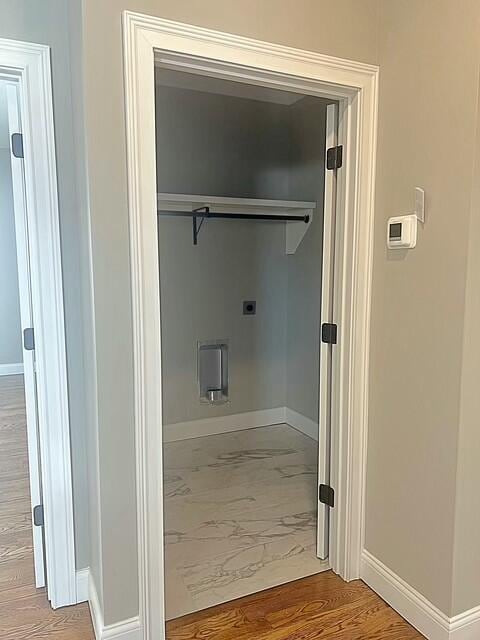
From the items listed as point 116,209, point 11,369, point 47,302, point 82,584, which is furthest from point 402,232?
point 11,369

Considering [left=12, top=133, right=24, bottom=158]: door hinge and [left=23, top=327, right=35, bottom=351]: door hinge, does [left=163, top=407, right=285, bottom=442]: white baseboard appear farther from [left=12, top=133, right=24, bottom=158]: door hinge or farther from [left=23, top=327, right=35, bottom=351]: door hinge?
[left=12, top=133, right=24, bottom=158]: door hinge

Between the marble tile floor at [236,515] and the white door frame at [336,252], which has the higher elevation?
the white door frame at [336,252]

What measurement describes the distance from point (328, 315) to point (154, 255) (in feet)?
3.00

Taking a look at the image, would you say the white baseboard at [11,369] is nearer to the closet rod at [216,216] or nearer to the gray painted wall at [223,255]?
the gray painted wall at [223,255]

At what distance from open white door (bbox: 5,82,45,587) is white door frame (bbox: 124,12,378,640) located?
56 centimetres

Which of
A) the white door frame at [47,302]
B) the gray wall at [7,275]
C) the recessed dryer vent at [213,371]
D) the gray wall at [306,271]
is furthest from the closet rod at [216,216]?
the gray wall at [7,275]

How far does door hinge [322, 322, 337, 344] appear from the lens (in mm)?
2264

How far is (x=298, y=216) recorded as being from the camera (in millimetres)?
3963

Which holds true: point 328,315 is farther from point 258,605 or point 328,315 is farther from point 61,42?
point 61,42

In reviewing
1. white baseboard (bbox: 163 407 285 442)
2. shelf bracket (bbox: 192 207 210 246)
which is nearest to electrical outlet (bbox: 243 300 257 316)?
shelf bracket (bbox: 192 207 210 246)

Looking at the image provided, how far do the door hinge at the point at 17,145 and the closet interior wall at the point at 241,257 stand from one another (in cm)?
177

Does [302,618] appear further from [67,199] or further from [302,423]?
[302,423]

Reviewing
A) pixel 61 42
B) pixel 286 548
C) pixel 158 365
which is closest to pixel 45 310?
pixel 158 365

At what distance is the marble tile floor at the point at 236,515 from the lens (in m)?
2.31
